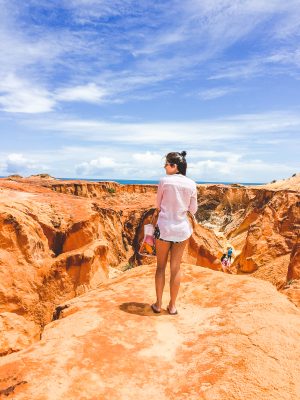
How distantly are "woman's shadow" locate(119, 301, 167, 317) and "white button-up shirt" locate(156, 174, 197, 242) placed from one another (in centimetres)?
93

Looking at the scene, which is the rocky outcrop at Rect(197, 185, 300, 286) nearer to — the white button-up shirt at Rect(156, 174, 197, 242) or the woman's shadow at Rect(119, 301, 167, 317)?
the woman's shadow at Rect(119, 301, 167, 317)

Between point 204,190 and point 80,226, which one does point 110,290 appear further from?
point 204,190

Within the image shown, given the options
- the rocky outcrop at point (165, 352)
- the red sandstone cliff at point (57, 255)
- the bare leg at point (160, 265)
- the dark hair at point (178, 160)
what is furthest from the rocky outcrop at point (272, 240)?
the dark hair at point (178, 160)

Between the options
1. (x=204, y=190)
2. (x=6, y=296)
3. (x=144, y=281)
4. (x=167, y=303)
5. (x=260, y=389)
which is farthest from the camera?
(x=204, y=190)

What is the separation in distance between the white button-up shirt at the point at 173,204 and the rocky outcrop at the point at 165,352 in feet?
3.32

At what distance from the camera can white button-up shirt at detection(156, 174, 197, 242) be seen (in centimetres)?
450

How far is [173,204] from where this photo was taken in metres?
4.51

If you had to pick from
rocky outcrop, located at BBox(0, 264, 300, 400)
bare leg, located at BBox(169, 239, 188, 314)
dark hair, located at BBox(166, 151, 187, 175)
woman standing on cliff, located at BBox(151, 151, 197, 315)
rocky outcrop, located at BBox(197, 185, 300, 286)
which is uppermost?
dark hair, located at BBox(166, 151, 187, 175)

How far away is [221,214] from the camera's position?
149 ft

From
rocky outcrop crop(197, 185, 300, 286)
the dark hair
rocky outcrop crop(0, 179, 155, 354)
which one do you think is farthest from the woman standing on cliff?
rocky outcrop crop(197, 185, 300, 286)

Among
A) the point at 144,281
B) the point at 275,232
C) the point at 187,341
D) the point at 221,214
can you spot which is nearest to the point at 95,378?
the point at 187,341

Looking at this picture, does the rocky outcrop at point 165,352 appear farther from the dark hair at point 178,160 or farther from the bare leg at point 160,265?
the dark hair at point 178,160

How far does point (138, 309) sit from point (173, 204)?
1372 mm

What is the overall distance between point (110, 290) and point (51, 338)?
5.65 feet
